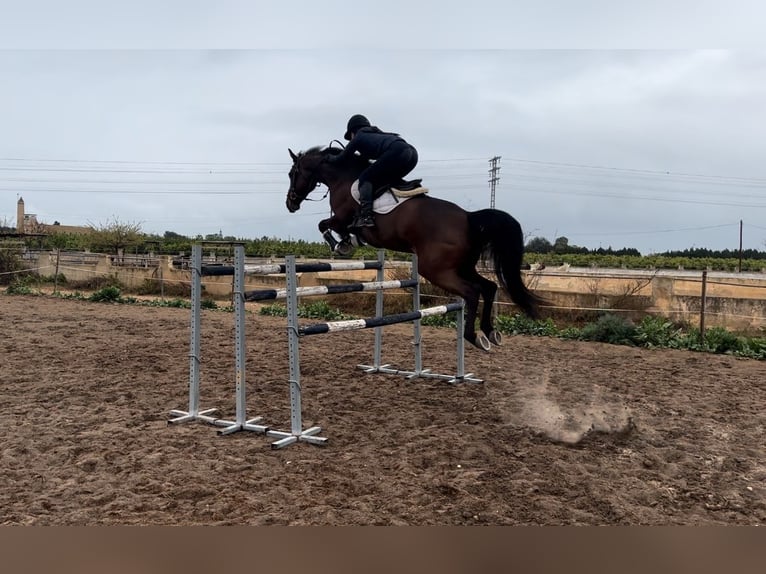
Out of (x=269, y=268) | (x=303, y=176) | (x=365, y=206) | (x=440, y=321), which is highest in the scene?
(x=303, y=176)

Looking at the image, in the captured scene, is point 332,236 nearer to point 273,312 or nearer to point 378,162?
point 378,162

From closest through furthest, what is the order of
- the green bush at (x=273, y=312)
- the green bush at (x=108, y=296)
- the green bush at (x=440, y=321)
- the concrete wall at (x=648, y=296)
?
the concrete wall at (x=648, y=296) < the green bush at (x=440, y=321) < the green bush at (x=273, y=312) < the green bush at (x=108, y=296)

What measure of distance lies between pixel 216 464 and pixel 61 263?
18596 millimetres

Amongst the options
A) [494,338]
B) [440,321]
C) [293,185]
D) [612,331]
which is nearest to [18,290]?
[440,321]

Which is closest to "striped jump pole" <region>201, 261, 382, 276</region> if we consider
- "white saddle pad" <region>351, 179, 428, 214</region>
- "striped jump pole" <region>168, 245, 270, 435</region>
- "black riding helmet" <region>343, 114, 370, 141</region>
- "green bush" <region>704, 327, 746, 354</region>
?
"striped jump pole" <region>168, 245, 270, 435</region>

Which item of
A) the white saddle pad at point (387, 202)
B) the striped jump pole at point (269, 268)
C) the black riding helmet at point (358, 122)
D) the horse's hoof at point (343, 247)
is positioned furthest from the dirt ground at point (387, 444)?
the black riding helmet at point (358, 122)

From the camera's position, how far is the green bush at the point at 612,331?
8.33 meters

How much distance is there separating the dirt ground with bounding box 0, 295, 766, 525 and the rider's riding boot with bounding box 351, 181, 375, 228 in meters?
1.39

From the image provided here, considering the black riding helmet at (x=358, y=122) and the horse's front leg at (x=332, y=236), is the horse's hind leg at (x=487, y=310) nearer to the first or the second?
the horse's front leg at (x=332, y=236)

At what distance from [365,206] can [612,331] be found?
5.62 m

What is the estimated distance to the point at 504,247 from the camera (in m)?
3.94

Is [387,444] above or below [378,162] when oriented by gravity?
below

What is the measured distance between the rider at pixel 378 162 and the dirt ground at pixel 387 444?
1.51 m

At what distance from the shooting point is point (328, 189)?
4.64 meters
